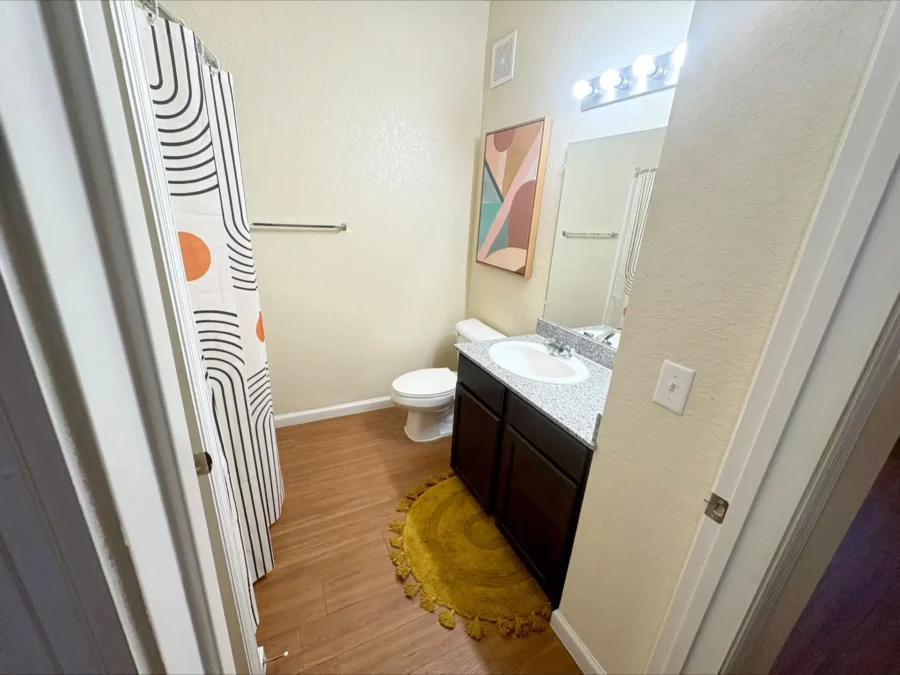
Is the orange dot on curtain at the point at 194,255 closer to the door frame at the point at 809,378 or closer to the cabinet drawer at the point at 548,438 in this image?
the cabinet drawer at the point at 548,438

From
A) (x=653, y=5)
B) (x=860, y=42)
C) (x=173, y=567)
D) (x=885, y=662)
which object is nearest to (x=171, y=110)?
(x=173, y=567)

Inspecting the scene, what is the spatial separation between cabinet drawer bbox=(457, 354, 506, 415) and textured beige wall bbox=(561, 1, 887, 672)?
0.53m

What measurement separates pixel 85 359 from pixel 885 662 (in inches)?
Answer: 72.6

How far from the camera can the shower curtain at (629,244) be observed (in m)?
1.49

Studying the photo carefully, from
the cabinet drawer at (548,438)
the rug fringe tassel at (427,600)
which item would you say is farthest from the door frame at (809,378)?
the rug fringe tassel at (427,600)

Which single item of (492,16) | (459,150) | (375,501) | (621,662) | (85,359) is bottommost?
(375,501)

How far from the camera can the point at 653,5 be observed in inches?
52.5

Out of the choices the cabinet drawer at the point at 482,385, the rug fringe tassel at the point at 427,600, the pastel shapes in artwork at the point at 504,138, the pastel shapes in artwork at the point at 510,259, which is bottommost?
the rug fringe tassel at the point at 427,600

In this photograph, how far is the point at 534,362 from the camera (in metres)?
1.82

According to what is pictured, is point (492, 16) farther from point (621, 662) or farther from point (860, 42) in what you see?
point (621, 662)

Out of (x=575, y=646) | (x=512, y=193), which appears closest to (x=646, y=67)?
(x=512, y=193)

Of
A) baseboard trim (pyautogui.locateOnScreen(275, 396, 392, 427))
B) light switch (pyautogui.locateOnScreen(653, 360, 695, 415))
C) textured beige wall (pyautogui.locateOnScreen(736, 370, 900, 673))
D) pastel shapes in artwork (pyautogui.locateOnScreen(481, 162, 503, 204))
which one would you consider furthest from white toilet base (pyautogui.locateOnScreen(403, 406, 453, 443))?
textured beige wall (pyautogui.locateOnScreen(736, 370, 900, 673))

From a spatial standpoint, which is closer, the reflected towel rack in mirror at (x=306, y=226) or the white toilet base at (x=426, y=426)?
the reflected towel rack in mirror at (x=306, y=226)

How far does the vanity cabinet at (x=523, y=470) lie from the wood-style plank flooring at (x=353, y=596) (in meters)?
0.28
